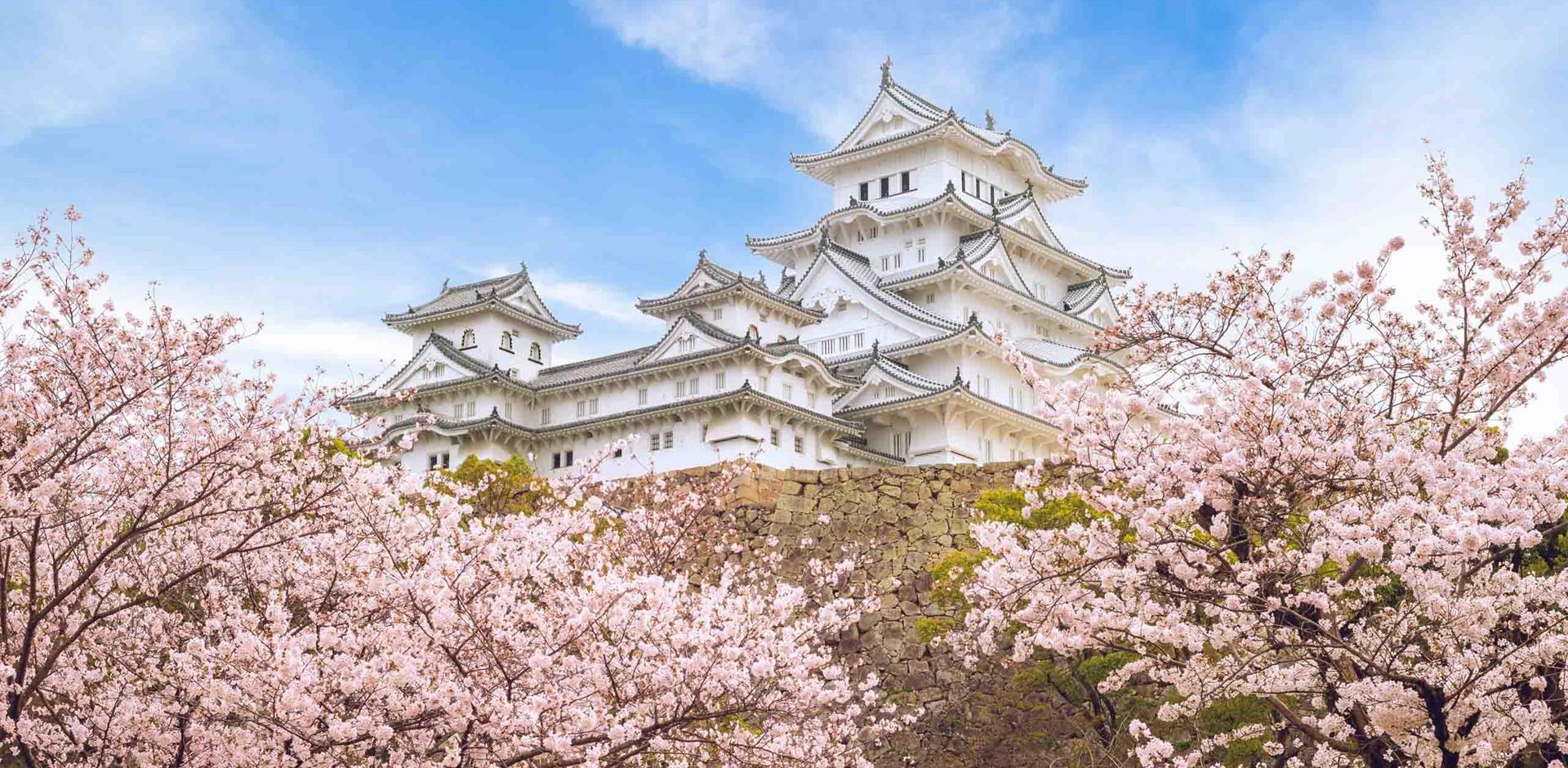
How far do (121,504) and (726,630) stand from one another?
4.55 metres

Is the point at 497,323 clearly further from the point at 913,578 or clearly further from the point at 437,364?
the point at 913,578

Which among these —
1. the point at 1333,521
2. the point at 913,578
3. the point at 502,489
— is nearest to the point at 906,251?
the point at 502,489

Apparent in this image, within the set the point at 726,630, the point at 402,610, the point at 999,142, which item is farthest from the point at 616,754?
the point at 999,142

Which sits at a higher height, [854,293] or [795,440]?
[854,293]

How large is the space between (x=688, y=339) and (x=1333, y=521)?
2810 cm

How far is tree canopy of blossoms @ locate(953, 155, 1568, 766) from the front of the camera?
941 centimetres

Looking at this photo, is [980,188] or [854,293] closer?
[854,293]

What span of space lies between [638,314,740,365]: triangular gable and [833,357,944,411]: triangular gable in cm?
371

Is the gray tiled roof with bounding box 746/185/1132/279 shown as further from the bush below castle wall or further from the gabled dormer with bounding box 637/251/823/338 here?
the bush below castle wall

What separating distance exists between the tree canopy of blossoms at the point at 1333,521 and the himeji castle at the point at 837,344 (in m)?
22.4

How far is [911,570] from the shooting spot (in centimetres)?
2377

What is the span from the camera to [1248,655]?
392 inches

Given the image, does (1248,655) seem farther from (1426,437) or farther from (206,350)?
(206,350)

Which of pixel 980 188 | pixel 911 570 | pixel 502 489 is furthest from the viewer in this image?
pixel 980 188
